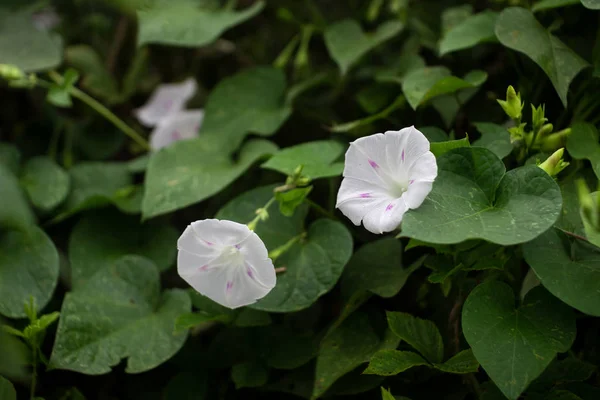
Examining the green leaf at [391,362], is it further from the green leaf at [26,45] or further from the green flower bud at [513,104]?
the green leaf at [26,45]

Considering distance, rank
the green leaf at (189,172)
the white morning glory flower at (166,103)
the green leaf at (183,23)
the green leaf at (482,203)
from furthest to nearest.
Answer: the white morning glory flower at (166,103)
the green leaf at (183,23)
the green leaf at (189,172)
the green leaf at (482,203)

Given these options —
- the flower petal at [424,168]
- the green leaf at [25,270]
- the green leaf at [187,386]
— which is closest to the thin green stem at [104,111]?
the green leaf at [25,270]

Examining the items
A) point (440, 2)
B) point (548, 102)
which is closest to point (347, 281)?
point (548, 102)

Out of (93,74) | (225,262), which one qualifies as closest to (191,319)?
(225,262)

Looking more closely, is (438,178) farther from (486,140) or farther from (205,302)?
(205,302)

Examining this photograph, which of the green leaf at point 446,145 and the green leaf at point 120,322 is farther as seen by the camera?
the green leaf at point 120,322

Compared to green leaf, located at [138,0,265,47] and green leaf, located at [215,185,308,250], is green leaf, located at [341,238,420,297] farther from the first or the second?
green leaf, located at [138,0,265,47]

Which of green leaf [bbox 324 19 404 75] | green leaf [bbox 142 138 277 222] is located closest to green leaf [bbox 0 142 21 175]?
green leaf [bbox 142 138 277 222]
